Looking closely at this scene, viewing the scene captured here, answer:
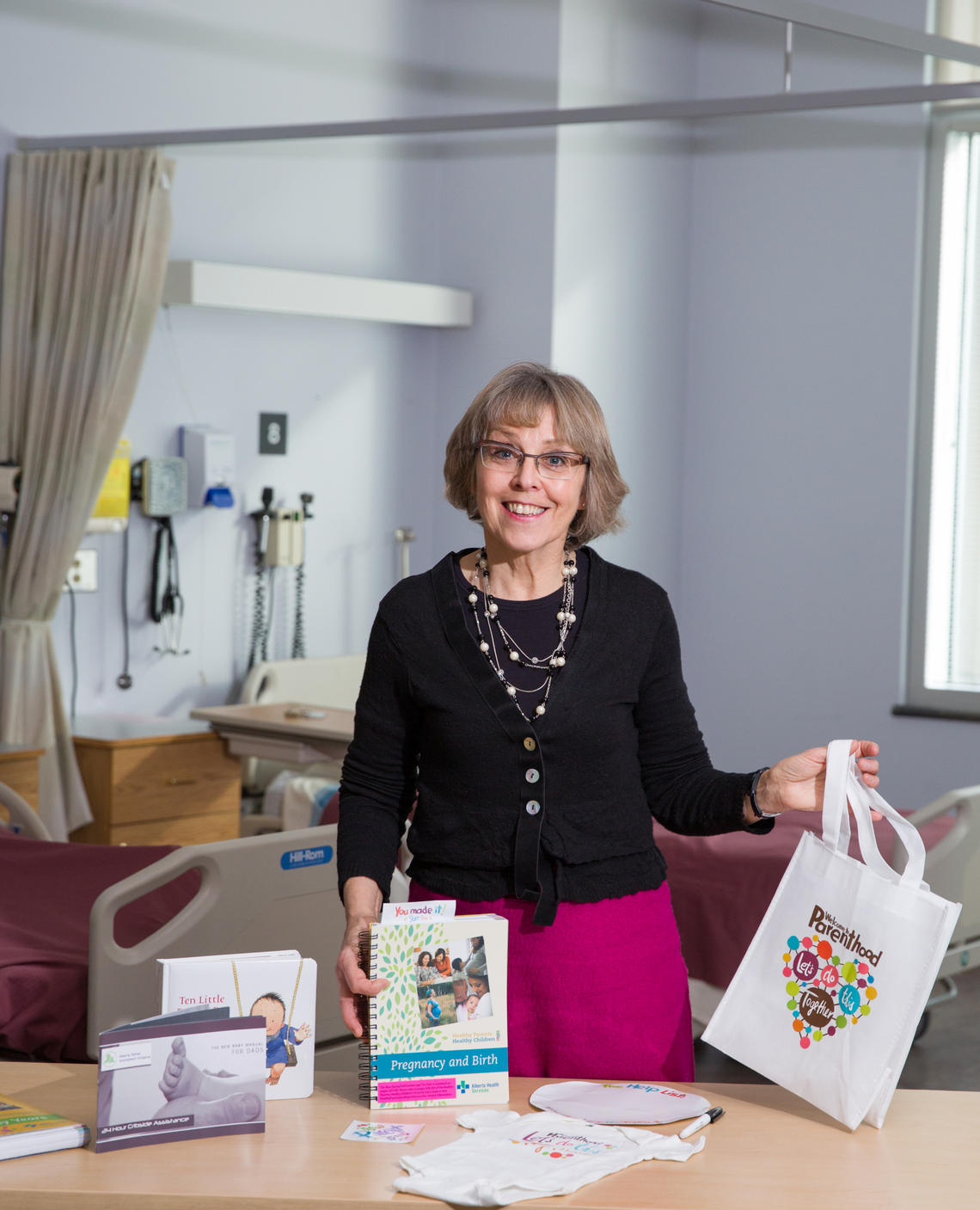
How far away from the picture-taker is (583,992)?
190 centimetres

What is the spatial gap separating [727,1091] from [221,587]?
13.9ft

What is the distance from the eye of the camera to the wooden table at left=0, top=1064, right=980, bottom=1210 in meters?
1.52

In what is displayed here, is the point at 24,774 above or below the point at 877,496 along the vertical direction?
below

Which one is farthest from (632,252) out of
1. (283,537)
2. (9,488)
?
(9,488)

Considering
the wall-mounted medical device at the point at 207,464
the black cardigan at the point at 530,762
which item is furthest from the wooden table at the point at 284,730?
Result: the black cardigan at the point at 530,762

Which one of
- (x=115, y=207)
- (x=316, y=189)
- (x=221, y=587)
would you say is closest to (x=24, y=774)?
(x=221, y=587)

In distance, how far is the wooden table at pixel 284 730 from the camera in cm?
486

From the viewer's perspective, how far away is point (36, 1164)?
5.29ft

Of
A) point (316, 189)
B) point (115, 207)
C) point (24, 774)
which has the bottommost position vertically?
point (24, 774)

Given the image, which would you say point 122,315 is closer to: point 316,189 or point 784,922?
point 316,189

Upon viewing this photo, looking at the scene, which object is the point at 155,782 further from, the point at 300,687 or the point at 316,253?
the point at 316,253

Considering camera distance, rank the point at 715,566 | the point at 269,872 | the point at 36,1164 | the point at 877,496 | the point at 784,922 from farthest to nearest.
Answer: the point at 715,566, the point at 877,496, the point at 269,872, the point at 784,922, the point at 36,1164

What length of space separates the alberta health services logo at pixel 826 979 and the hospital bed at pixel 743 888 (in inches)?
84.6

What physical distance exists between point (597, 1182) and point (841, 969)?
0.38 m
